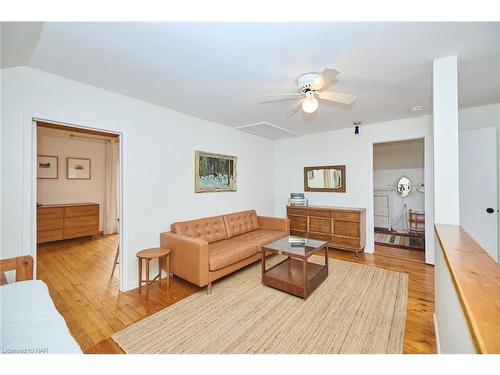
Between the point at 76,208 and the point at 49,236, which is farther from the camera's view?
the point at 76,208

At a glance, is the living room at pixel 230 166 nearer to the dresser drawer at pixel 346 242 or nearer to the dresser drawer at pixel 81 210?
the dresser drawer at pixel 346 242

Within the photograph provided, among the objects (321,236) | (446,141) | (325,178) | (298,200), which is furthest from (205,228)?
(446,141)

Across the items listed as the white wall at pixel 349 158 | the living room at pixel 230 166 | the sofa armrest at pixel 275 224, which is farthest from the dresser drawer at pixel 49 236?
the white wall at pixel 349 158

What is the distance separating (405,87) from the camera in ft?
7.90

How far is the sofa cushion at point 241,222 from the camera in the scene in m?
3.65

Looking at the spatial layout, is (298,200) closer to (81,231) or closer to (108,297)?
(108,297)

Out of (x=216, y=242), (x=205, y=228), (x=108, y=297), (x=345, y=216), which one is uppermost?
(x=345, y=216)

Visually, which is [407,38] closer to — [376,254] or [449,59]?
[449,59]

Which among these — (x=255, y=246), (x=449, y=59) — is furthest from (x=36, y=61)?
(x=449, y=59)

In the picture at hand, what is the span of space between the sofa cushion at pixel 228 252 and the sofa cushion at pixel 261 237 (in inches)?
5.6

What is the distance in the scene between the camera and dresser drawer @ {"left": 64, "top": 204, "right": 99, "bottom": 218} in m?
4.43

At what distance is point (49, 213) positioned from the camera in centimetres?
422

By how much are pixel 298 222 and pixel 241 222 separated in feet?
4.14

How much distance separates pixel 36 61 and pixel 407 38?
3.06 metres
